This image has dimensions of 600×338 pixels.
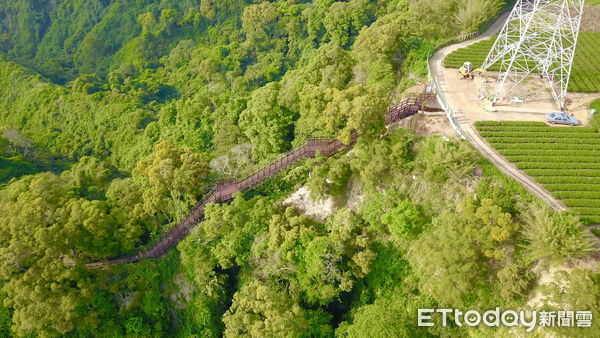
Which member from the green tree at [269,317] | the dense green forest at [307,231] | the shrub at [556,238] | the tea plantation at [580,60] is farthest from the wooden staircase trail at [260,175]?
the shrub at [556,238]

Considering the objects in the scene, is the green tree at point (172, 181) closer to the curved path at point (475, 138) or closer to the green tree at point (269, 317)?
the green tree at point (269, 317)

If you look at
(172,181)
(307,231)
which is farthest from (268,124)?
(307,231)

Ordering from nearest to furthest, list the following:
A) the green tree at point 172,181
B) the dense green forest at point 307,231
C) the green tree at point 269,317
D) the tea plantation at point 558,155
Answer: the dense green forest at point 307,231 < the tea plantation at point 558,155 < the green tree at point 269,317 < the green tree at point 172,181

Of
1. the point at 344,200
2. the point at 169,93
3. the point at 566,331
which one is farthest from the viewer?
the point at 169,93

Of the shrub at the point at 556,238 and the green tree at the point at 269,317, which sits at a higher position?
the shrub at the point at 556,238

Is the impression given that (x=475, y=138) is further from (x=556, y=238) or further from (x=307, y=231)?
(x=307, y=231)

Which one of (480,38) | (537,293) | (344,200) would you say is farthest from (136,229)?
(480,38)

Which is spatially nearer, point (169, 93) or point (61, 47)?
point (169, 93)

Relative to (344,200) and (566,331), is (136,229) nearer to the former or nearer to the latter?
(344,200)
